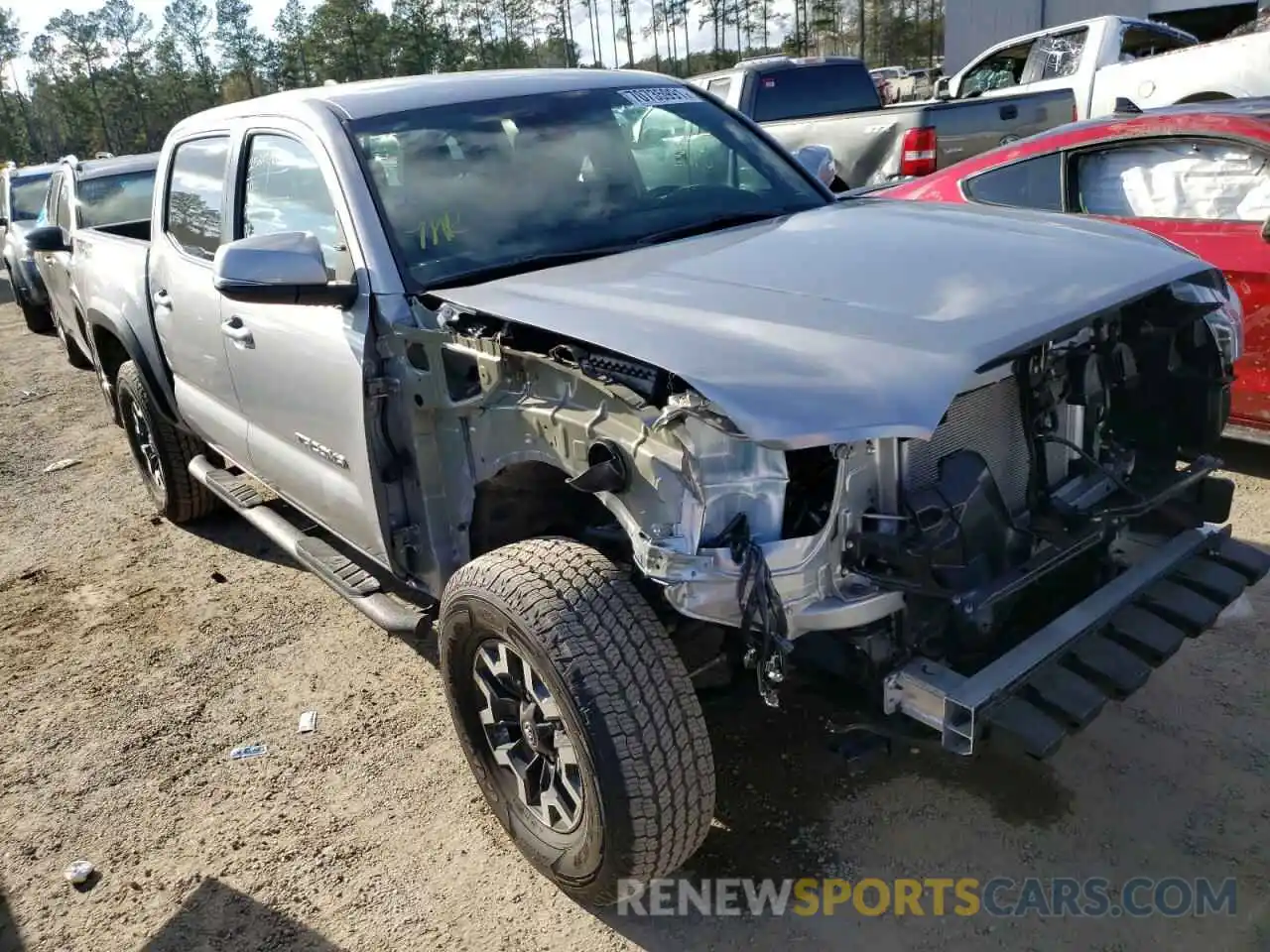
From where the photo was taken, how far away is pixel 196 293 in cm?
432

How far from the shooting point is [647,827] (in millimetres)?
2383

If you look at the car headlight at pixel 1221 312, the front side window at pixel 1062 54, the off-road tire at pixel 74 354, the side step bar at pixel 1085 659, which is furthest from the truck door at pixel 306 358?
the front side window at pixel 1062 54

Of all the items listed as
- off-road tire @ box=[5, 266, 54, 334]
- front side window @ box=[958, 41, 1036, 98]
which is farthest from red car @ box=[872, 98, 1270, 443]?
off-road tire @ box=[5, 266, 54, 334]

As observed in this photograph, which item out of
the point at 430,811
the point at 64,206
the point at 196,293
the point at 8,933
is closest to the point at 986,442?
the point at 430,811

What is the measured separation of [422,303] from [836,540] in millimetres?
1440

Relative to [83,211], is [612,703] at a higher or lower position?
lower

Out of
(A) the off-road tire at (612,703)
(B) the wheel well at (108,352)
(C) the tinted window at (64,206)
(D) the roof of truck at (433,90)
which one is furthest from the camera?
(C) the tinted window at (64,206)

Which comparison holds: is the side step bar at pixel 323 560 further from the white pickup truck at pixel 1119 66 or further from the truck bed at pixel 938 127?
the white pickup truck at pixel 1119 66

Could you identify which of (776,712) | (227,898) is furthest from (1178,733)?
(227,898)

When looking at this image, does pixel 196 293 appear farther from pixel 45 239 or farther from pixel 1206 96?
pixel 1206 96

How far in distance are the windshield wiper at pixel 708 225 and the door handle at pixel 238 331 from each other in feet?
4.95

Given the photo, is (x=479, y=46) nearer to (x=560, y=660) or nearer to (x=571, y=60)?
(x=571, y=60)

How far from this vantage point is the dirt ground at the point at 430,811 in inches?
107

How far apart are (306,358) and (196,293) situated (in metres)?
1.18
